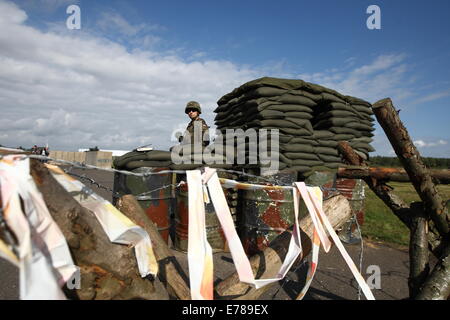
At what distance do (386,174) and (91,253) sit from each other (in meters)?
2.22

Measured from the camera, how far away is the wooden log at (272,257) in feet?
4.96

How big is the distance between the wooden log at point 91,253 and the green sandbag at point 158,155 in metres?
3.09

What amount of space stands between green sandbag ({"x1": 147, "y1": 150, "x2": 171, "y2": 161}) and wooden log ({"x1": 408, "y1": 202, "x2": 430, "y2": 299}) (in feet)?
10.9

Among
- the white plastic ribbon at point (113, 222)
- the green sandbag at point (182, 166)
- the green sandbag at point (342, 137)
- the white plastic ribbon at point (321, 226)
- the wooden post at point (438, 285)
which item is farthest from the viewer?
the green sandbag at point (342, 137)

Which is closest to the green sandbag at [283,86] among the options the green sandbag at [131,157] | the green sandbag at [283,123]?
the green sandbag at [283,123]

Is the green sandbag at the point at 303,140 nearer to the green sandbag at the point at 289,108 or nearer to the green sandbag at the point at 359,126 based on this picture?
the green sandbag at the point at 289,108

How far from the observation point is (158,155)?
14.1 ft

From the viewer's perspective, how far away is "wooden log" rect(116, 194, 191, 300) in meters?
1.57

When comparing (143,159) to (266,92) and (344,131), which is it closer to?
(266,92)

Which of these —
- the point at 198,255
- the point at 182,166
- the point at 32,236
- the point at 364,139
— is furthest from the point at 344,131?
the point at 32,236

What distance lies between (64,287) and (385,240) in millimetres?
6003

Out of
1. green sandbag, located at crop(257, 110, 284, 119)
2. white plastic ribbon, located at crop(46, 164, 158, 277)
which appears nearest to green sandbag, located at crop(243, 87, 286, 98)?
green sandbag, located at crop(257, 110, 284, 119)
